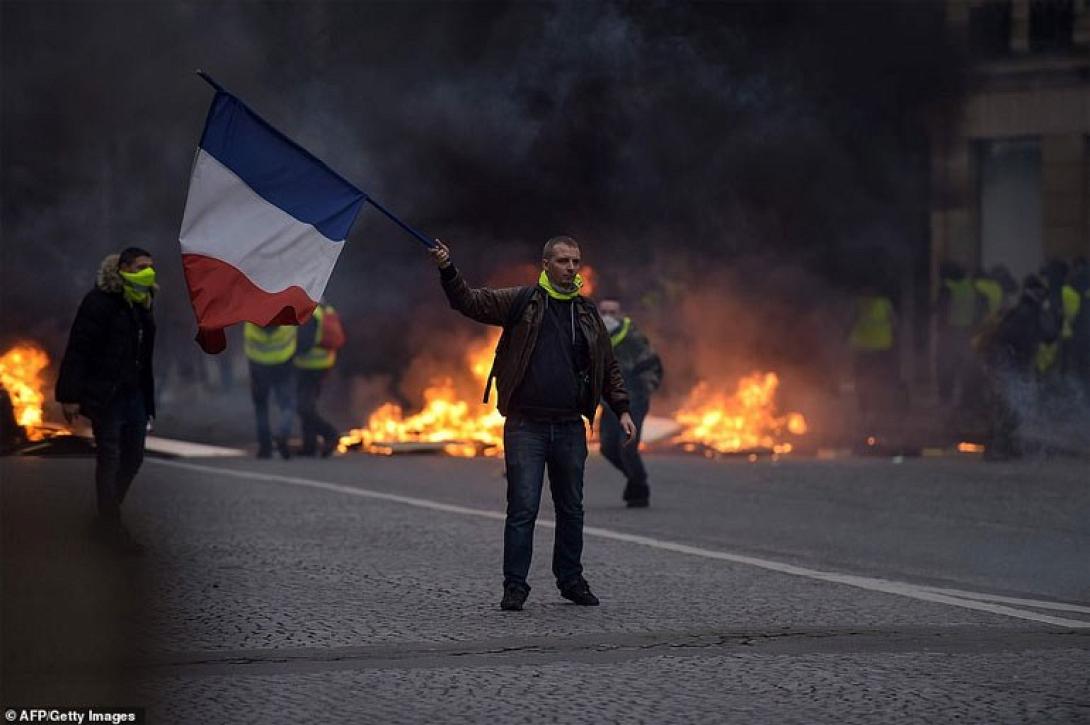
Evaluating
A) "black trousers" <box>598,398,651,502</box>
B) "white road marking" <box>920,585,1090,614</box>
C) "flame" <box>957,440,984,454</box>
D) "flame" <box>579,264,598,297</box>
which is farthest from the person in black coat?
"flame" <box>579,264,598,297</box>

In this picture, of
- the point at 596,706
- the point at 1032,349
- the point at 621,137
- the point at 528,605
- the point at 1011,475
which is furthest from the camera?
the point at 621,137

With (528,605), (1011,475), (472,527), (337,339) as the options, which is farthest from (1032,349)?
(528,605)

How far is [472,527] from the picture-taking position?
1141 cm

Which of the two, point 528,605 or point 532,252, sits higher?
point 532,252

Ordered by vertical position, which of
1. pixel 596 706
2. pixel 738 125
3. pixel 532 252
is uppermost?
pixel 738 125

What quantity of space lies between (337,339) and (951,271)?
337 inches

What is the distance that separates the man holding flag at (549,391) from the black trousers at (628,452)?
426cm

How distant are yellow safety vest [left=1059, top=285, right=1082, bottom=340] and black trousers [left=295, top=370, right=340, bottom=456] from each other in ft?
23.9

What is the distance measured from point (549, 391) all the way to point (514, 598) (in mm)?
890

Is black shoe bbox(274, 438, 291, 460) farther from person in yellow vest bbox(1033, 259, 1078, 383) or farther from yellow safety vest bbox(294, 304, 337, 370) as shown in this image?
person in yellow vest bbox(1033, 259, 1078, 383)

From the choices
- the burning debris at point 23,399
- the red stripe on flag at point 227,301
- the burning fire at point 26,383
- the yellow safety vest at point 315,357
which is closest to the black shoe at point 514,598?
the red stripe on flag at point 227,301

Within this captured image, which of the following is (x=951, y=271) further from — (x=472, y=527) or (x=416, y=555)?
(x=416, y=555)

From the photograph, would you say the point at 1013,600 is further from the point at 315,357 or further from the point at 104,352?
the point at 315,357

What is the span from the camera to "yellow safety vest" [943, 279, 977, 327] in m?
22.5
